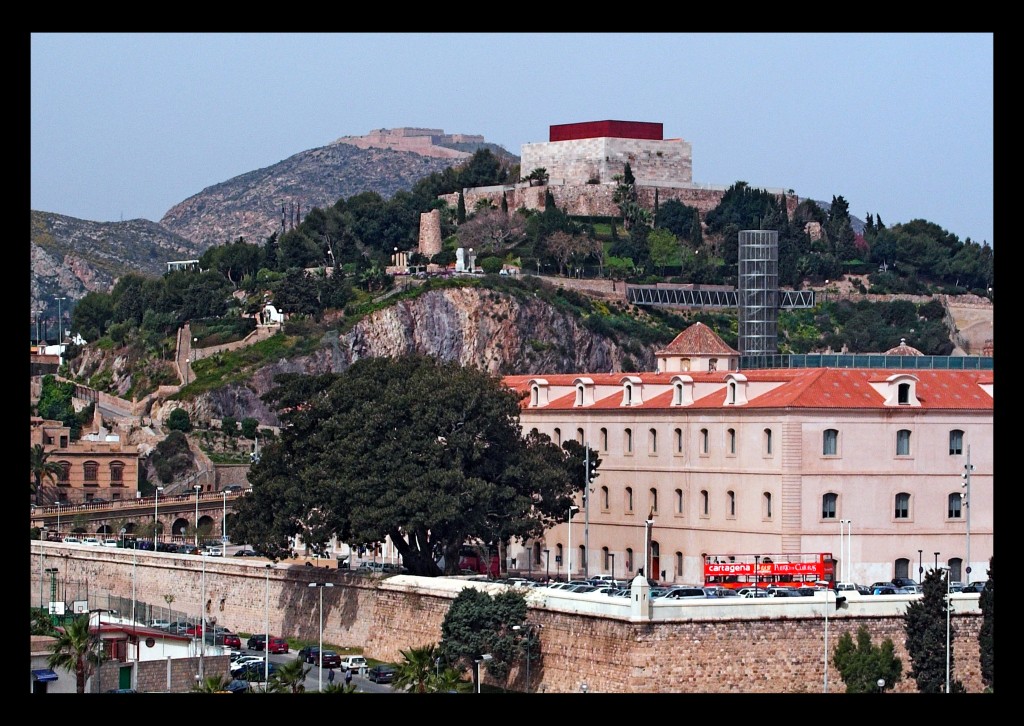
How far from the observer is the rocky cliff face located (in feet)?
415

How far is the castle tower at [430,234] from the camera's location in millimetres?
141000

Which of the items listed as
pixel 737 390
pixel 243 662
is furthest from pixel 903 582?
pixel 243 662

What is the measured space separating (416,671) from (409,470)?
14.4m

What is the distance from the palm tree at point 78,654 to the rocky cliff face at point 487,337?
7561cm

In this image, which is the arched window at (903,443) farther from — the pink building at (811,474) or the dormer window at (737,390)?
the dormer window at (737,390)

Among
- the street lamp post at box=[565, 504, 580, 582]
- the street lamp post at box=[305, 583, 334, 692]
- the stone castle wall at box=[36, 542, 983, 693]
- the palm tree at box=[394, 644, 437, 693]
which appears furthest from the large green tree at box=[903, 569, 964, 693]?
the street lamp post at box=[565, 504, 580, 582]

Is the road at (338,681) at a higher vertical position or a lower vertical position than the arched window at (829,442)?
lower

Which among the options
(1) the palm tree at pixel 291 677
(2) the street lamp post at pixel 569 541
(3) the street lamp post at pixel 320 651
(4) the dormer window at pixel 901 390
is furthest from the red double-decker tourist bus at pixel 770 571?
(1) the palm tree at pixel 291 677

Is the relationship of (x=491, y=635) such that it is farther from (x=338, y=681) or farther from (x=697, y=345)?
(x=697, y=345)

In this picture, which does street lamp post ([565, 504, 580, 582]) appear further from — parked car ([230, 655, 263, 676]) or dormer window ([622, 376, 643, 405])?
parked car ([230, 655, 263, 676])

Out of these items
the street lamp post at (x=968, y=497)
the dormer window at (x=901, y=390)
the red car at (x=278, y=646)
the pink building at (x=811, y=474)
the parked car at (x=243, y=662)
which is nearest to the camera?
the parked car at (x=243, y=662)
